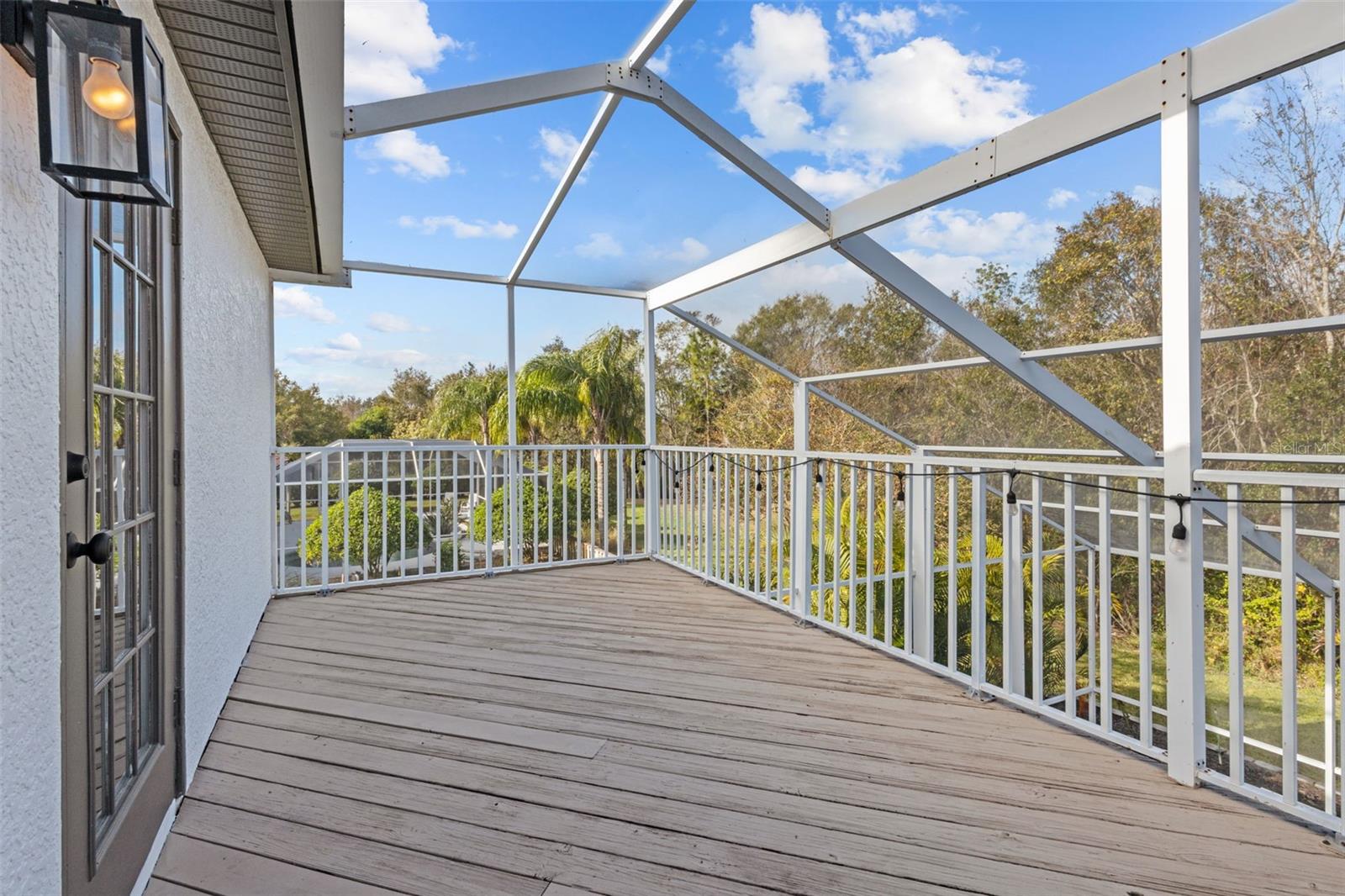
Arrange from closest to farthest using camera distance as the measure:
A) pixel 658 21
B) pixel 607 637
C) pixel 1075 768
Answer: pixel 1075 768 → pixel 658 21 → pixel 607 637

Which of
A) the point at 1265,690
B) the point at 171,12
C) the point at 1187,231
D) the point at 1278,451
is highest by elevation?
the point at 171,12

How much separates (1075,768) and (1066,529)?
2.57ft

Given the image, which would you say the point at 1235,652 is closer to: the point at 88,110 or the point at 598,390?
the point at 88,110

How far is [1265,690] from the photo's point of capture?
4.80 metres

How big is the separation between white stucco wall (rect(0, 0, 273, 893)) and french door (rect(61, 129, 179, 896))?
74 mm

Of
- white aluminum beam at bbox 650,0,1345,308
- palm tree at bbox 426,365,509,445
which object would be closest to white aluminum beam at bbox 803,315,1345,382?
white aluminum beam at bbox 650,0,1345,308

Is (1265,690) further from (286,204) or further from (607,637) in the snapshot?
(286,204)

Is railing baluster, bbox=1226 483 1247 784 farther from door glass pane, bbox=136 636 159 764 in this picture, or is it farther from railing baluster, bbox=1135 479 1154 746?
door glass pane, bbox=136 636 159 764

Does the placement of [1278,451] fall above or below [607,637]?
above

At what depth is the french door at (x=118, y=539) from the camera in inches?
46.1

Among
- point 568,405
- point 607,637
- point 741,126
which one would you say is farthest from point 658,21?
point 568,405

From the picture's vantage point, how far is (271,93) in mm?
2076

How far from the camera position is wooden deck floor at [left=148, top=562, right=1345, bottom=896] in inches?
62.0

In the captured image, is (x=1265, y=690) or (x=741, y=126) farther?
(x=1265, y=690)
